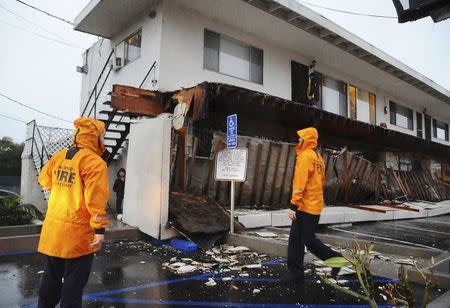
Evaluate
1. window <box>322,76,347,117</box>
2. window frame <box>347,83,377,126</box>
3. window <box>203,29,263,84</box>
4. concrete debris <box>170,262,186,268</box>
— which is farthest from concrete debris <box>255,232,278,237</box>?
window frame <box>347,83,377,126</box>

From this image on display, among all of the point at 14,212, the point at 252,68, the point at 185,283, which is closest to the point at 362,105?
the point at 252,68

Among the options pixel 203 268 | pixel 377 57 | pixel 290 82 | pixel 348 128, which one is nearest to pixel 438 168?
pixel 377 57

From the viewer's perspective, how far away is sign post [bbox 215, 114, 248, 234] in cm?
724

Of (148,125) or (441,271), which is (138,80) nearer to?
(148,125)

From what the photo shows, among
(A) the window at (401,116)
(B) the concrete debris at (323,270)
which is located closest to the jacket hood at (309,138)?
(B) the concrete debris at (323,270)

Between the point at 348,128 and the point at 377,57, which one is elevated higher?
the point at 377,57

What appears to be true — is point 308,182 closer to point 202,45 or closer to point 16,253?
point 16,253

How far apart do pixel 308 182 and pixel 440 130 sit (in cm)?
2590

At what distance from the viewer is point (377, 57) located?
50.0 ft

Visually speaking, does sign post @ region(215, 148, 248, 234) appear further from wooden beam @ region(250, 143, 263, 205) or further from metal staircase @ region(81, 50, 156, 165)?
metal staircase @ region(81, 50, 156, 165)

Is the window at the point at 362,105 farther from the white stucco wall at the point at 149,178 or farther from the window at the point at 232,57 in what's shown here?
the white stucco wall at the point at 149,178

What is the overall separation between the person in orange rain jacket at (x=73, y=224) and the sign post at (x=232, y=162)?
13.7ft

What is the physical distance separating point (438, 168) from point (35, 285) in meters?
22.5

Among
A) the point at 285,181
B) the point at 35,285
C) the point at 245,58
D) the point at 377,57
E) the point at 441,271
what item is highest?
the point at 377,57
